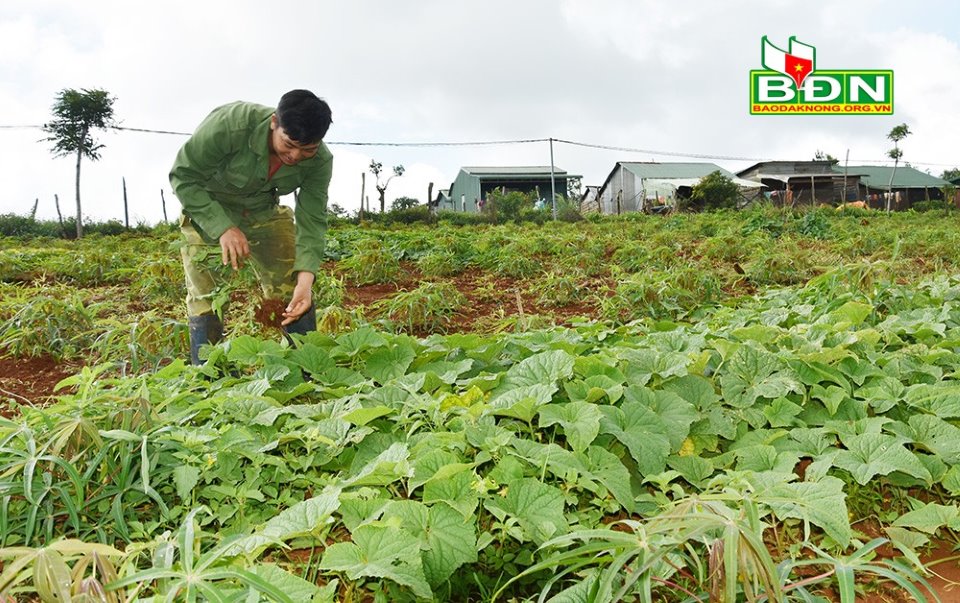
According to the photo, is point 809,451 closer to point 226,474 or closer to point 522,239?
point 226,474

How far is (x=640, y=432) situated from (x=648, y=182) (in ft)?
93.8

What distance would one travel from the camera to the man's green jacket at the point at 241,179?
2906 millimetres

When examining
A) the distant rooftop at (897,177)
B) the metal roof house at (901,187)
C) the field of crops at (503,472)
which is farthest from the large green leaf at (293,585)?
the distant rooftop at (897,177)

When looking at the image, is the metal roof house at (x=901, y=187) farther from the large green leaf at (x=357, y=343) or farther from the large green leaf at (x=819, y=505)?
the large green leaf at (x=819, y=505)

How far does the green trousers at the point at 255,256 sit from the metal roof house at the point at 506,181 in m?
27.3

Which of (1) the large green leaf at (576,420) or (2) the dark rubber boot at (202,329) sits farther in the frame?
(2) the dark rubber boot at (202,329)

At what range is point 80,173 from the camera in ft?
58.0

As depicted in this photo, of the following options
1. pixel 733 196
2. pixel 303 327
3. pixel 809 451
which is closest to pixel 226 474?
pixel 809 451

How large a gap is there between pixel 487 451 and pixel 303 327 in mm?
1874

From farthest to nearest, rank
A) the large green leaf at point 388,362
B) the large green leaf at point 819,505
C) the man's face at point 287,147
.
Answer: the man's face at point 287,147 < the large green leaf at point 388,362 < the large green leaf at point 819,505

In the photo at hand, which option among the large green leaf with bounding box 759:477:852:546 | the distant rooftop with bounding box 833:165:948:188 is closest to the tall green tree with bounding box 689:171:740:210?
the distant rooftop with bounding box 833:165:948:188

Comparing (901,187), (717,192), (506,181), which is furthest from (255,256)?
(901,187)

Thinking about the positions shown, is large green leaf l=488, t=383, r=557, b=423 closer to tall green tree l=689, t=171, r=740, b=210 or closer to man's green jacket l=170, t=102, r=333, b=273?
man's green jacket l=170, t=102, r=333, b=273

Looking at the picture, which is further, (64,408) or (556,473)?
(64,408)
